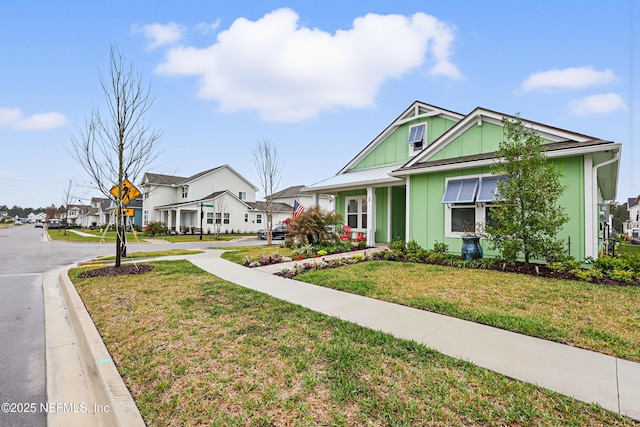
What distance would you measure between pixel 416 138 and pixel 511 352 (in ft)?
42.4

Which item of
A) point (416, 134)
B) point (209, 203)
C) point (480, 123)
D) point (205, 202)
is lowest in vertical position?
point (209, 203)

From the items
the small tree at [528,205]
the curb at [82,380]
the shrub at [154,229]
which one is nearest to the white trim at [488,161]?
the small tree at [528,205]

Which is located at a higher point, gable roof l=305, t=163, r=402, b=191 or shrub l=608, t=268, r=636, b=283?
gable roof l=305, t=163, r=402, b=191

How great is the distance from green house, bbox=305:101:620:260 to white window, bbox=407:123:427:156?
48 mm

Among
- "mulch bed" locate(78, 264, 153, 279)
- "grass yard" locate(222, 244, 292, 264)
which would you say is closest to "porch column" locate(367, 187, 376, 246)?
"grass yard" locate(222, 244, 292, 264)

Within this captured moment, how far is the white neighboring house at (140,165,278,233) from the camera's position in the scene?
34.0m

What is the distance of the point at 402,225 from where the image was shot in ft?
49.9

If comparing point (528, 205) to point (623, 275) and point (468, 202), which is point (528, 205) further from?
point (623, 275)

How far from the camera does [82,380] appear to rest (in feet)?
10.8

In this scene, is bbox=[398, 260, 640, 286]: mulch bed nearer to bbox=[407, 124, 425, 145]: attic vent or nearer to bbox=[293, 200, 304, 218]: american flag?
bbox=[293, 200, 304, 218]: american flag

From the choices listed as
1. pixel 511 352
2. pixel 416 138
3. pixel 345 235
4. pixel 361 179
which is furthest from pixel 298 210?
pixel 511 352

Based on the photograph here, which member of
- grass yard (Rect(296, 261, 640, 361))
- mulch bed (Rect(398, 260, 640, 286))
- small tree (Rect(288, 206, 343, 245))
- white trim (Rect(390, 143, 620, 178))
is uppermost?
white trim (Rect(390, 143, 620, 178))

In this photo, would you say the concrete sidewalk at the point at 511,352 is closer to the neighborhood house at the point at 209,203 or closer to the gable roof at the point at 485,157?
the gable roof at the point at 485,157

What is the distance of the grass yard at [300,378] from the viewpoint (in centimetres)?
234
